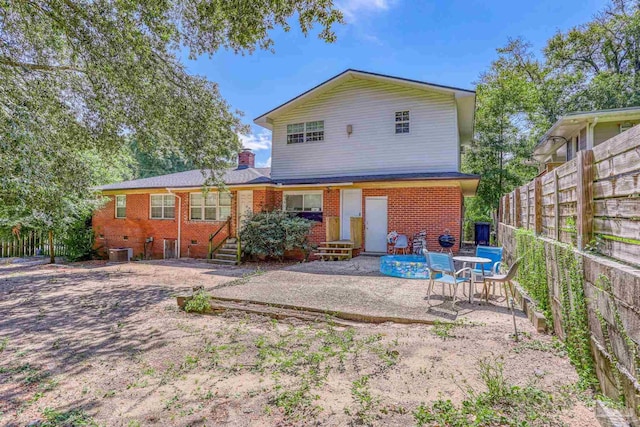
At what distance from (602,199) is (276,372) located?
362 centimetres

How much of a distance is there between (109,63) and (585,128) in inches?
522

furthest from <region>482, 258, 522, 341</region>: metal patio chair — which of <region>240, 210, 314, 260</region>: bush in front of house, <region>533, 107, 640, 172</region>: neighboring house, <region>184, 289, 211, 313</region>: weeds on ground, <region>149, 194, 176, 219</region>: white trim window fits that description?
<region>149, 194, 176, 219</region>: white trim window

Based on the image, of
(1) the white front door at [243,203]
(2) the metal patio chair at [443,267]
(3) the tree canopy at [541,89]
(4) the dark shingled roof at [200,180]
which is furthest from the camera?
(3) the tree canopy at [541,89]

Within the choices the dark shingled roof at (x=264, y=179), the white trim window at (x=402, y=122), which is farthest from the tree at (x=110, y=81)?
the white trim window at (x=402, y=122)

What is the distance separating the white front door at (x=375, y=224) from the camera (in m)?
12.8

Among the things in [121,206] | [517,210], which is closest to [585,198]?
[517,210]

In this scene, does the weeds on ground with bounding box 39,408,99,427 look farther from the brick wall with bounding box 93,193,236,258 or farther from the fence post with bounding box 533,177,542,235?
the brick wall with bounding box 93,193,236,258

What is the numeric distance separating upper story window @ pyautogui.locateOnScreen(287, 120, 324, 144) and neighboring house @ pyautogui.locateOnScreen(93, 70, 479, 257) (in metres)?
0.04

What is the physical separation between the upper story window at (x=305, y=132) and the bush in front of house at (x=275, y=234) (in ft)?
12.7

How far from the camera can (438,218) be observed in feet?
39.1

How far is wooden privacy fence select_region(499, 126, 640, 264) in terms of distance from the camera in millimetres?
2375

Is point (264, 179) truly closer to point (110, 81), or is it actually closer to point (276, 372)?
point (110, 81)

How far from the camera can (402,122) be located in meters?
13.3

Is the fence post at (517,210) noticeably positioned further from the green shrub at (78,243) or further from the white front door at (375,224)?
the green shrub at (78,243)
